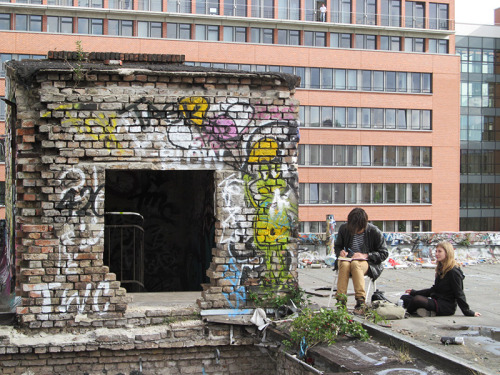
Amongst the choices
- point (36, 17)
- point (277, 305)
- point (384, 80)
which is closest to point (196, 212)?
point (277, 305)

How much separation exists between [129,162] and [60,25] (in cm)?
3580

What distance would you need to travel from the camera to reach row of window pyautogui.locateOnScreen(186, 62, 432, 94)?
4359 cm

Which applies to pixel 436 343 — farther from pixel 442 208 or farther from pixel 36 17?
pixel 442 208

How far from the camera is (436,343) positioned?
21.9 feet

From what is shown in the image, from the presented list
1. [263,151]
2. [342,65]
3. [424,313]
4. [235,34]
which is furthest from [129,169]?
[342,65]

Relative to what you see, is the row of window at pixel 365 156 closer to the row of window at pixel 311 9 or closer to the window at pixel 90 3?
the row of window at pixel 311 9

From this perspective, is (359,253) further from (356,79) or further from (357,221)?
(356,79)

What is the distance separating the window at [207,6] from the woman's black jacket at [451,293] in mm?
36856

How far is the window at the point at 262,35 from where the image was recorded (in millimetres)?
42969

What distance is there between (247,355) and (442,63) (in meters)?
43.7

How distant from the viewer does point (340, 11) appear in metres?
44.6

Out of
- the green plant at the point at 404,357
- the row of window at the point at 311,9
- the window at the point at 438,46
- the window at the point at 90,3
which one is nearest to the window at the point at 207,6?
the row of window at the point at 311,9

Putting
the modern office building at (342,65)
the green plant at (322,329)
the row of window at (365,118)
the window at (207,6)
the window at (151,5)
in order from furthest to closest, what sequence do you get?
the row of window at (365,118)
the window at (207,6)
the window at (151,5)
the modern office building at (342,65)
the green plant at (322,329)

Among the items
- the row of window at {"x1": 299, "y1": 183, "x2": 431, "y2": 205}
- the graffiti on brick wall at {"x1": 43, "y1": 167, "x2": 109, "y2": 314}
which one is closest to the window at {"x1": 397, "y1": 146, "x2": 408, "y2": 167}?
the row of window at {"x1": 299, "y1": 183, "x2": 431, "y2": 205}
